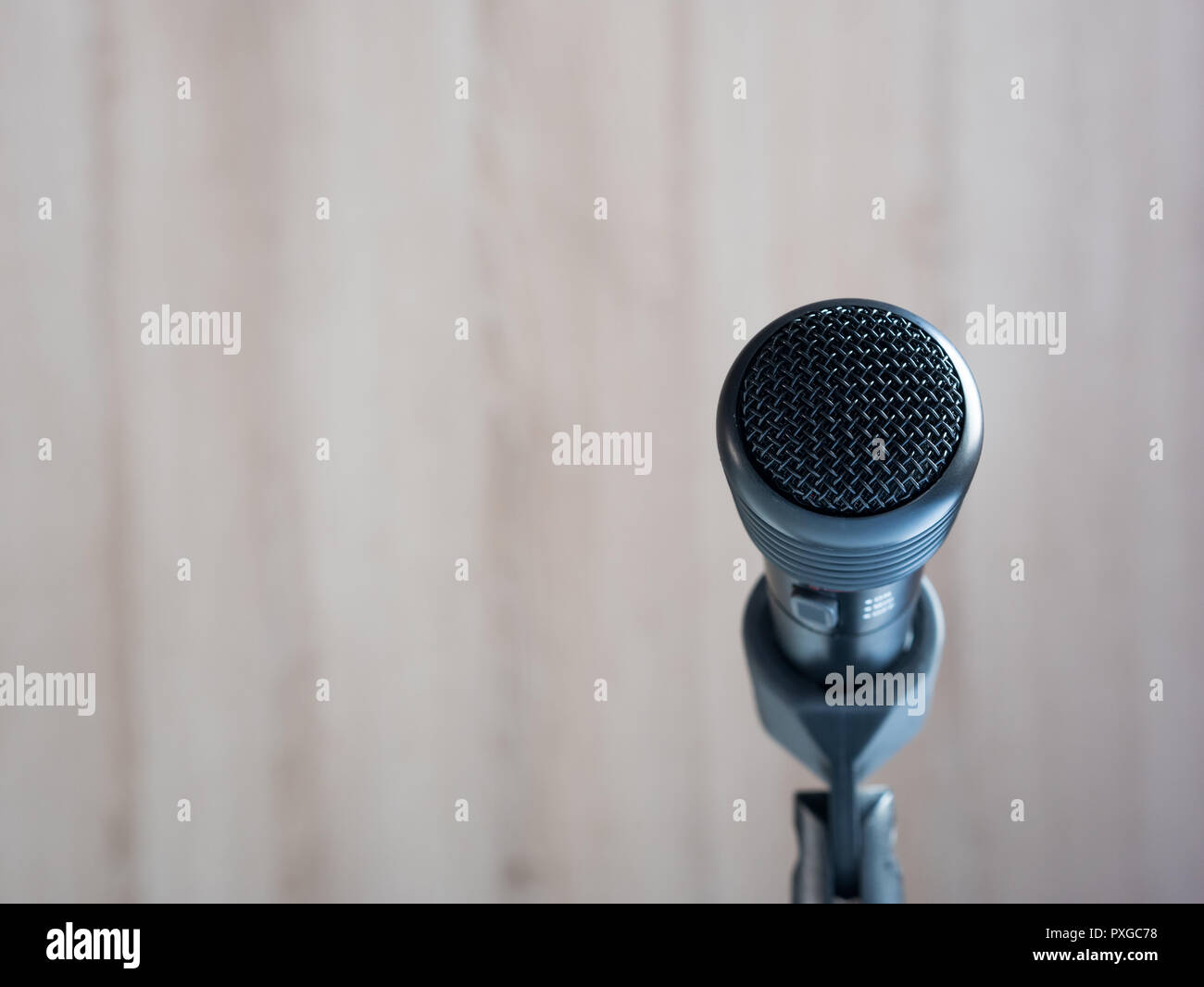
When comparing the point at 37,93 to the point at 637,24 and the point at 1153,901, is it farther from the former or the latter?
the point at 1153,901

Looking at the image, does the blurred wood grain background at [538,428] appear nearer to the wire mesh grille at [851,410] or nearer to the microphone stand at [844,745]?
the microphone stand at [844,745]

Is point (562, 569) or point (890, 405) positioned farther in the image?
point (562, 569)

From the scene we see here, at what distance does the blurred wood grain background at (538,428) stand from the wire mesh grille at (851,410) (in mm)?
503

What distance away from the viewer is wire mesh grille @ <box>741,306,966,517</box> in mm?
351

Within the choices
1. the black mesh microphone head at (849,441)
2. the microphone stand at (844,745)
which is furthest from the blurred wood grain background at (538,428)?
the black mesh microphone head at (849,441)

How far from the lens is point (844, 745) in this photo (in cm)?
49

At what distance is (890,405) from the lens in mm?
358

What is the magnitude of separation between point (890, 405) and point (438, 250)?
2.00 feet

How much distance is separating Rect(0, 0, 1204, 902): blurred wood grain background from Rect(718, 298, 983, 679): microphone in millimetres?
503

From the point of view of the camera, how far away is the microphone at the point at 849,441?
349 millimetres

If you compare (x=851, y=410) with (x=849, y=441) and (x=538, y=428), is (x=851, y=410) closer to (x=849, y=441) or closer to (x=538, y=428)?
(x=849, y=441)

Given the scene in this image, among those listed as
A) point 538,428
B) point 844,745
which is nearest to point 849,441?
point 844,745

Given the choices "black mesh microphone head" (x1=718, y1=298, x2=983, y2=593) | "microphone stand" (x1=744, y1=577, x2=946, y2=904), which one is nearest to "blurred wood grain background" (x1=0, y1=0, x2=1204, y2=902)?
"microphone stand" (x1=744, y1=577, x2=946, y2=904)
